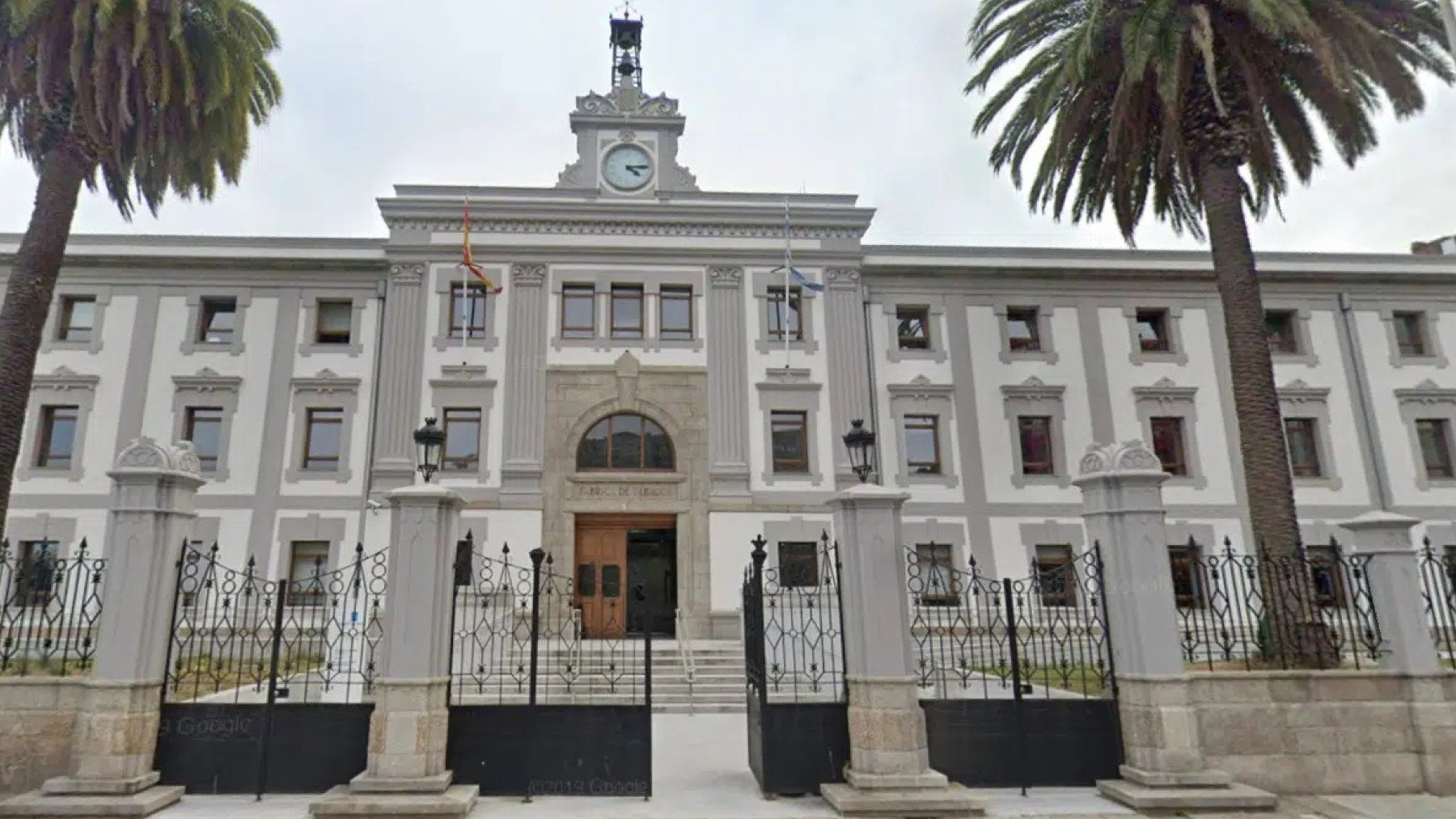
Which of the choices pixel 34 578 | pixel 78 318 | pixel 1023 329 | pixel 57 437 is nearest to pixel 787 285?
pixel 1023 329

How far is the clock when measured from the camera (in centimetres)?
2298

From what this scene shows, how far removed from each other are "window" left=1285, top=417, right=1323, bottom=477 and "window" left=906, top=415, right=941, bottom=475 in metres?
9.63

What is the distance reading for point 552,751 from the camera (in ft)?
26.6

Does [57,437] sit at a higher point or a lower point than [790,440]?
higher

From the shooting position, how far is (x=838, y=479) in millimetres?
21094

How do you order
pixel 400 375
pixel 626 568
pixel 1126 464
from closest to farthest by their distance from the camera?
1. pixel 1126 464
2. pixel 626 568
3. pixel 400 375

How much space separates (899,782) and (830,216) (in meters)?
17.4

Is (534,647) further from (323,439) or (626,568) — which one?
(323,439)

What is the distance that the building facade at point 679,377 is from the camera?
20562 millimetres

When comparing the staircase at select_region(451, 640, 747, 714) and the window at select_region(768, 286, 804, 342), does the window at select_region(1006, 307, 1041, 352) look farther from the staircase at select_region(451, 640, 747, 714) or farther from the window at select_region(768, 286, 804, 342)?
the staircase at select_region(451, 640, 747, 714)

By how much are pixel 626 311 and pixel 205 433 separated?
11.2 metres

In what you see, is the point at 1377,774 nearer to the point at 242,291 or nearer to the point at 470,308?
the point at 470,308

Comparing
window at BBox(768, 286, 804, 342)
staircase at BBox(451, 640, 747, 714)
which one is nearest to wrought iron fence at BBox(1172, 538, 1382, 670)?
staircase at BBox(451, 640, 747, 714)

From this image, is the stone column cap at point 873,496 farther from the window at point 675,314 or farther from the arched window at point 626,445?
the window at point 675,314
